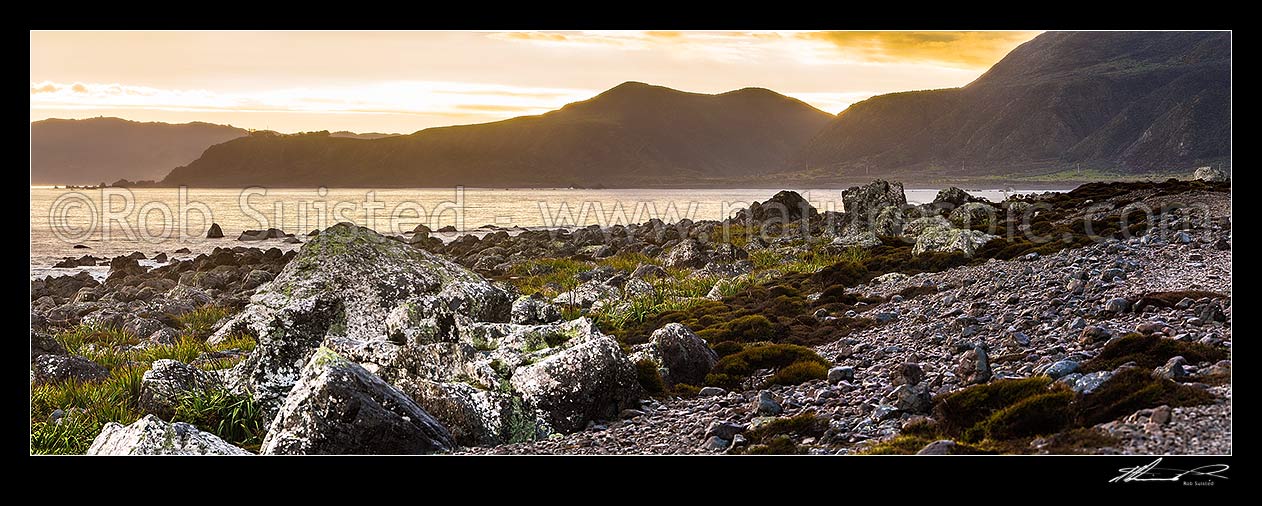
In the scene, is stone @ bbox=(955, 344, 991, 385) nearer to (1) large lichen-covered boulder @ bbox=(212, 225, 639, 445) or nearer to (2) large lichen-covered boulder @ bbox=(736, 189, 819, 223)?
(1) large lichen-covered boulder @ bbox=(212, 225, 639, 445)

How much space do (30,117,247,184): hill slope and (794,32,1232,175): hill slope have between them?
36.5 feet

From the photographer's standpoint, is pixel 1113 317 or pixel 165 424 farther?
pixel 1113 317

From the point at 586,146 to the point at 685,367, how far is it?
786 centimetres

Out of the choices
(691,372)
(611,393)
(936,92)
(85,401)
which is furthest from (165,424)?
(936,92)

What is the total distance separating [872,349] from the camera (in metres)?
9.52

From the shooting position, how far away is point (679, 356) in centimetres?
896

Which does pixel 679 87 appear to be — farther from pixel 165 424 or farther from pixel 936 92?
pixel 165 424

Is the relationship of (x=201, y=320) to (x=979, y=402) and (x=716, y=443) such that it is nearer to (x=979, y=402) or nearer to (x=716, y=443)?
(x=716, y=443)

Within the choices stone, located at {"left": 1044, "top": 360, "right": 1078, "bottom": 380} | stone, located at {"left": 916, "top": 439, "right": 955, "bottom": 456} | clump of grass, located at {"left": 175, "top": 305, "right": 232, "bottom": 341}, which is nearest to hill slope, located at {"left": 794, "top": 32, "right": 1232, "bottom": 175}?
stone, located at {"left": 1044, "top": 360, "right": 1078, "bottom": 380}

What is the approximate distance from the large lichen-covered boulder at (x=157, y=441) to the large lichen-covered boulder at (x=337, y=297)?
2.36 feet

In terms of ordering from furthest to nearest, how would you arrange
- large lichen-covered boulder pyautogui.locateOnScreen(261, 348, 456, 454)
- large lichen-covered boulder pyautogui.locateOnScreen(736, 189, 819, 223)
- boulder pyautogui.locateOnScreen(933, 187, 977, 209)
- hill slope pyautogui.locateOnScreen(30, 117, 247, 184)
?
large lichen-covered boulder pyautogui.locateOnScreen(736, 189, 819, 223), boulder pyautogui.locateOnScreen(933, 187, 977, 209), hill slope pyautogui.locateOnScreen(30, 117, 247, 184), large lichen-covered boulder pyautogui.locateOnScreen(261, 348, 456, 454)

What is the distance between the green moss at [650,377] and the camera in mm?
8594

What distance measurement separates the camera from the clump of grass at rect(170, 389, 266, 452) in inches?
308
